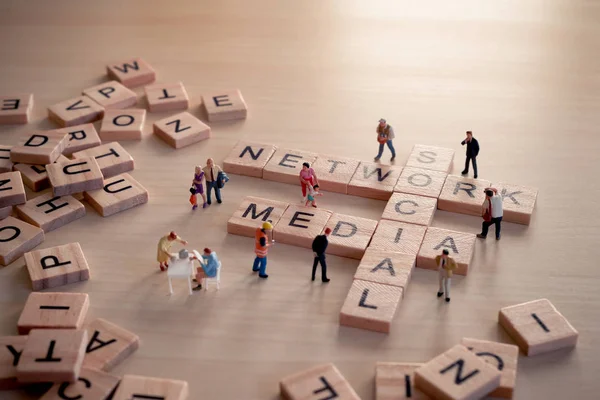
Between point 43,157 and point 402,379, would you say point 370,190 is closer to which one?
point 402,379

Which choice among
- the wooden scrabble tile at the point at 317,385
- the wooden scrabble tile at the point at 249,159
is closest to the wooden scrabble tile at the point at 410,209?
the wooden scrabble tile at the point at 249,159

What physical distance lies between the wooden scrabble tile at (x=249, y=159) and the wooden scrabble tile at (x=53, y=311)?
81.4 inches

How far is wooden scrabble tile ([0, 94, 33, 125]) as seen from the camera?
8.70 m

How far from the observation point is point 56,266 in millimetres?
6812

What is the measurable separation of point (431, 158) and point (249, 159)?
1.67 metres

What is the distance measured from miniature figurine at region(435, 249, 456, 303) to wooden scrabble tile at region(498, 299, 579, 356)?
17.7 inches

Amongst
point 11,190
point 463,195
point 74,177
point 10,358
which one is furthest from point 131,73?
point 10,358

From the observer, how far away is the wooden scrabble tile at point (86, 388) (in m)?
5.71

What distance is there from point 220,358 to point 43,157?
9.73 feet

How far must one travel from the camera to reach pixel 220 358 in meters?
6.11

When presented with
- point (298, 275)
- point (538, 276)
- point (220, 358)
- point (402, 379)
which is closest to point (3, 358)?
point (220, 358)

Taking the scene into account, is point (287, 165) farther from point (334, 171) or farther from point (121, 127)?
point (121, 127)

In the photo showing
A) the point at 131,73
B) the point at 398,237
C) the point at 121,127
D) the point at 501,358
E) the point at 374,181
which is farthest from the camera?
the point at 131,73

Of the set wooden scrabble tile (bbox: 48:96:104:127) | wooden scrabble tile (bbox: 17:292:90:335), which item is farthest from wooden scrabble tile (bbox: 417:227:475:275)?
wooden scrabble tile (bbox: 48:96:104:127)
